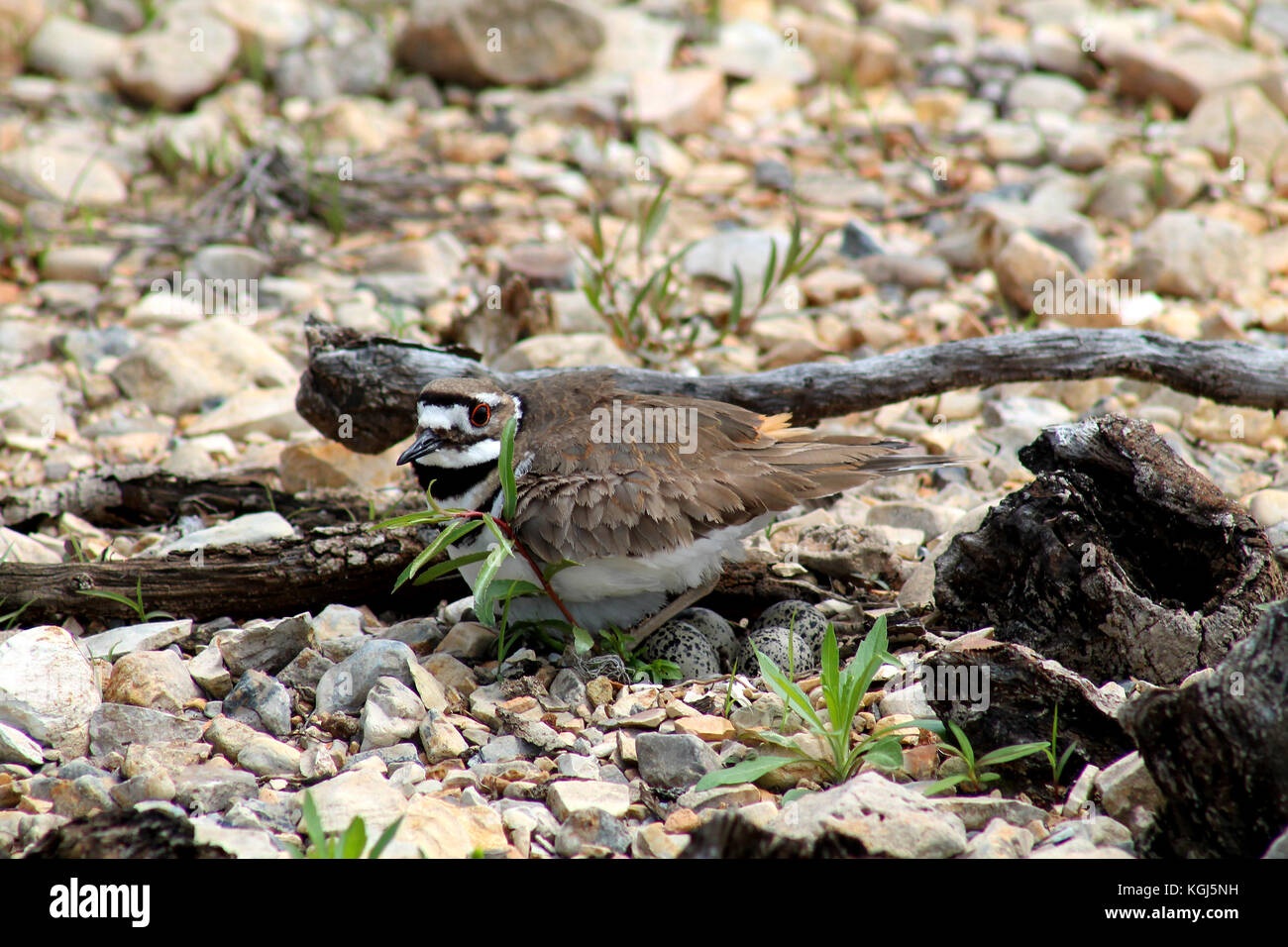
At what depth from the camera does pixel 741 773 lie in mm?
3215

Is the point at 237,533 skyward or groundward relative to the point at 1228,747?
groundward

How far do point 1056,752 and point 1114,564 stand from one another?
672 millimetres

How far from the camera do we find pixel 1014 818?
3.10 meters

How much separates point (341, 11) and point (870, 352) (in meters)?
6.43

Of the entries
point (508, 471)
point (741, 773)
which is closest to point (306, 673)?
point (508, 471)


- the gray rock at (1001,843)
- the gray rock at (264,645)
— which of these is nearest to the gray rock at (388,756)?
the gray rock at (264,645)

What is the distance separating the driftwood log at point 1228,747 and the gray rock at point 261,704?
243 centimetres

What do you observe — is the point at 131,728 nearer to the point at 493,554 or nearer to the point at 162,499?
the point at 493,554

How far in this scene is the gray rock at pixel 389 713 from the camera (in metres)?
3.58

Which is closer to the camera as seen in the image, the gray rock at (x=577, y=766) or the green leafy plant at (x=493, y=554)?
the gray rock at (x=577, y=766)

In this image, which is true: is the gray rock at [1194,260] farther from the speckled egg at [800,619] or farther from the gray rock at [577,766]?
the gray rock at [577,766]

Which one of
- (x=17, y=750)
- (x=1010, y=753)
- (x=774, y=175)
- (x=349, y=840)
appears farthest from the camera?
(x=774, y=175)

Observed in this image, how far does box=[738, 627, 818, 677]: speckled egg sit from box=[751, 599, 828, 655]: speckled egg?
0.10 ft

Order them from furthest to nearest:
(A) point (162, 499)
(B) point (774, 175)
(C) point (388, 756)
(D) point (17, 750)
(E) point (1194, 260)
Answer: (B) point (774, 175)
(E) point (1194, 260)
(A) point (162, 499)
(C) point (388, 756)
(D) point (17, 750)
